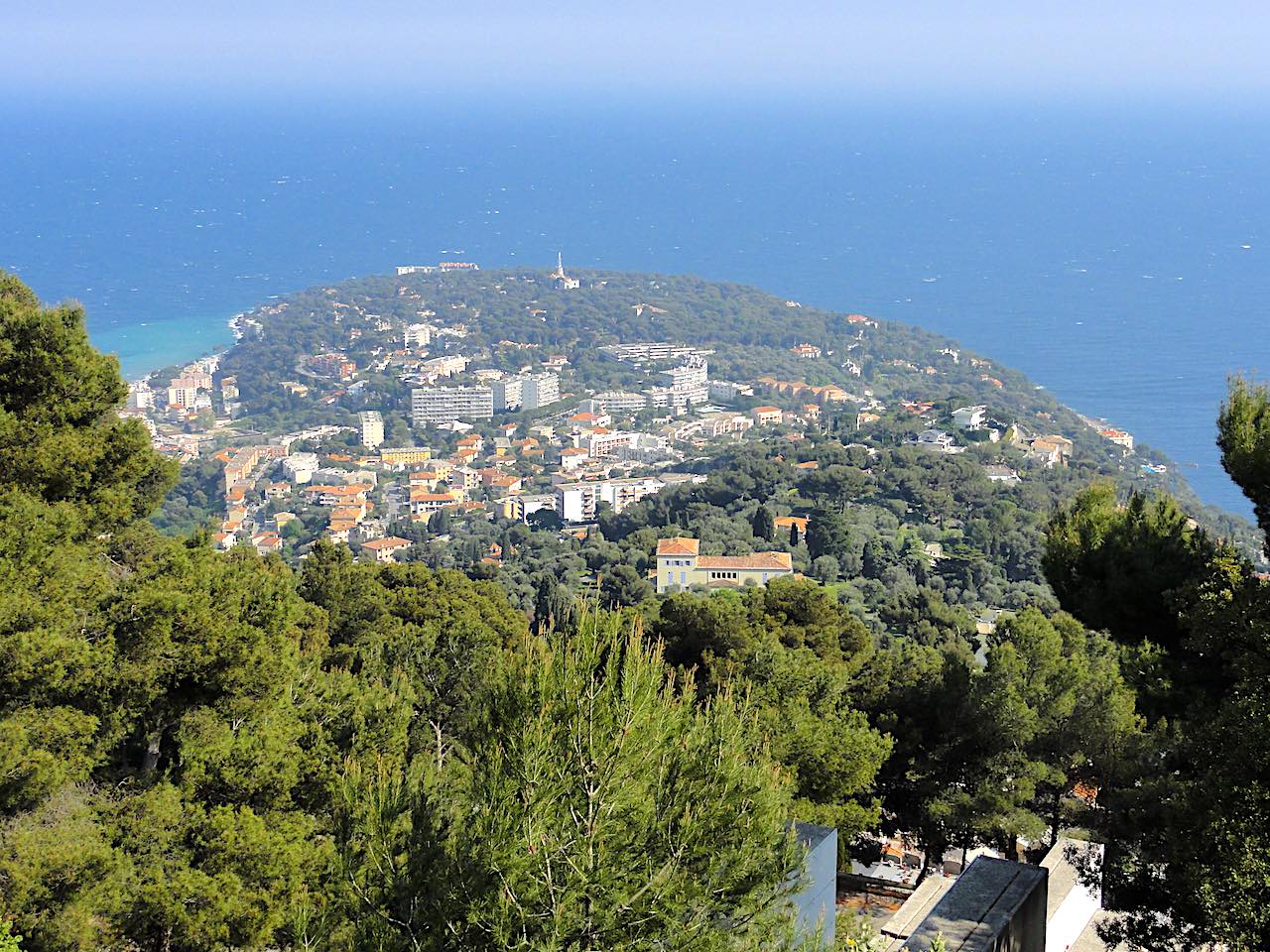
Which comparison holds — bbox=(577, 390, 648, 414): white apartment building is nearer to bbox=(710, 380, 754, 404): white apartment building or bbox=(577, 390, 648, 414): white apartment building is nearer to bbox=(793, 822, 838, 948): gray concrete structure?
bbox=(710, 380, 754, 404): white apartment building

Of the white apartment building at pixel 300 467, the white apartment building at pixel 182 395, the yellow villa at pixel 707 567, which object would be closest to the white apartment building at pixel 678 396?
the white apartment building at pixel 300 467

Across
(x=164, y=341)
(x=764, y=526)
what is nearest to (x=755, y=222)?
(x=164, y=341)

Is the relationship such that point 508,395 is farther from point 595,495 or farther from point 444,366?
point 595,495

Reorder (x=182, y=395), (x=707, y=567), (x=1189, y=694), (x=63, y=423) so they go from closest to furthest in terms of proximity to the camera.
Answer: (x=1189, y=694), (x=63, y=423), (x=707, y=567), (x=182, y=395)

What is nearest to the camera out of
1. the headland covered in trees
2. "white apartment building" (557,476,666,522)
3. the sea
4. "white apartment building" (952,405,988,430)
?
the headland covered in trees

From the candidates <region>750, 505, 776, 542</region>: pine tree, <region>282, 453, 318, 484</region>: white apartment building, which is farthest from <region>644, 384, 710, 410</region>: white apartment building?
<region>750, 505, 776, 542</region>: pine tree

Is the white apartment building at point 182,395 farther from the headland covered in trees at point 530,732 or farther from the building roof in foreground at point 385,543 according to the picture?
the headland covered in trees at point 530,732

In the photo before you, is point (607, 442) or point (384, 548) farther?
point (607, 442)
